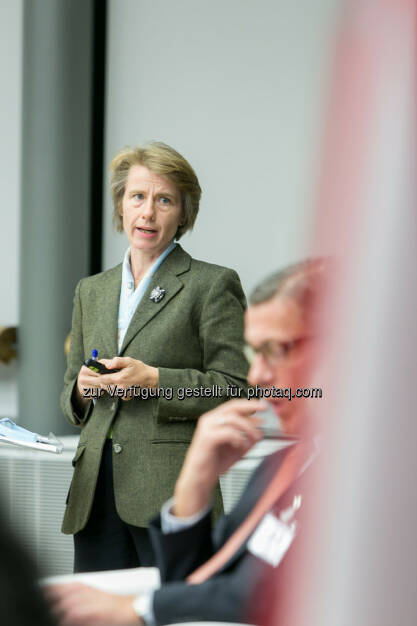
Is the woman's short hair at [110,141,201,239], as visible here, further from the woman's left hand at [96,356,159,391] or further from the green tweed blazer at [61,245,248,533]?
the woman's left hand at [96,356,159,391]

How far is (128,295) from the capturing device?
1415 millimetres

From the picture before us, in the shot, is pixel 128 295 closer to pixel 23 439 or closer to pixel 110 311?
pixel 110 311

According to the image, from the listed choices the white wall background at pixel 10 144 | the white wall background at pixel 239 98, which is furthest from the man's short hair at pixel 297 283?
the white wall background at pixel 10 144

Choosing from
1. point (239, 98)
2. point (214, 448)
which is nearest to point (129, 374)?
point (214, 448)

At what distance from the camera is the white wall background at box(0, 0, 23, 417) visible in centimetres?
287

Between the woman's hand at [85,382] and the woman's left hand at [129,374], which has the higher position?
the woman's left hand at [129,374]

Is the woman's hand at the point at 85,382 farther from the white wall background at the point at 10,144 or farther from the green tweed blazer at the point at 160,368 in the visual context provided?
the white wall background at the point at 10,144

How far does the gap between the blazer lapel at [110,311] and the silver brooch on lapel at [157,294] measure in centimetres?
7

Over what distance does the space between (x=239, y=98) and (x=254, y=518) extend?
1.70 m

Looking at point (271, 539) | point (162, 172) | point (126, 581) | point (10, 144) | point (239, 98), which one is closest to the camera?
point (271, 539)

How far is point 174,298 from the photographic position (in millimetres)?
1396

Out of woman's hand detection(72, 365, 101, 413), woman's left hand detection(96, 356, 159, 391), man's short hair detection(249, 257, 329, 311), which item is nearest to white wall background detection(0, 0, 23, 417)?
woman's hand detection(72, 365, 101, 413)

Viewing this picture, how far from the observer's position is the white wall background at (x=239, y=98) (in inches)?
93.0

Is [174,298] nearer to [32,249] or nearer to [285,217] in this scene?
[285,217]
